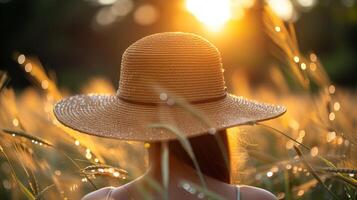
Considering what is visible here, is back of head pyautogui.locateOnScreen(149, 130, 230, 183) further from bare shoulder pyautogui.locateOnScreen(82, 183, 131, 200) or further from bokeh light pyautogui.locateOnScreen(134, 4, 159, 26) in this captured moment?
bokeh light pyautogui.locateOnScreen(134, 4, 159, 26)

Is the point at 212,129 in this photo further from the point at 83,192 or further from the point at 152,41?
the point at 83,192

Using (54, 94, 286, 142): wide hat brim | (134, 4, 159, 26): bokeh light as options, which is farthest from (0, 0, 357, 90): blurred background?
(54, 94, 286, 142): wide hat brim

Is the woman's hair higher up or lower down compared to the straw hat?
lower down

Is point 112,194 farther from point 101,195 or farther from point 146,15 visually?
point 146,15

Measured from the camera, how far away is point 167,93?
1860 mm

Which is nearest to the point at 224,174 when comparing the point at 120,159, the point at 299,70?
the point at 299,70

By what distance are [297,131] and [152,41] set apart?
123cm

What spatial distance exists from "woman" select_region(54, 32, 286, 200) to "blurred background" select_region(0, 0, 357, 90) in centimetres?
2410

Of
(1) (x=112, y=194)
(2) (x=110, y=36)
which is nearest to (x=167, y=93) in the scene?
(1) (x=112, y=194)

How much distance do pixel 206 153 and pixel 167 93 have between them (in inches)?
7.3

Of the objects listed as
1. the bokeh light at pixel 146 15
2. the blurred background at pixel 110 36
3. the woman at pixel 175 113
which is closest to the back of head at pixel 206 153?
the woman at pixel 175 113

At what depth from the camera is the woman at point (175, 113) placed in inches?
71.8

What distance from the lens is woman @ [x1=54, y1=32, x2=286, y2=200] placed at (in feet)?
5.98

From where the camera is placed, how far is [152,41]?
195 centimetres
